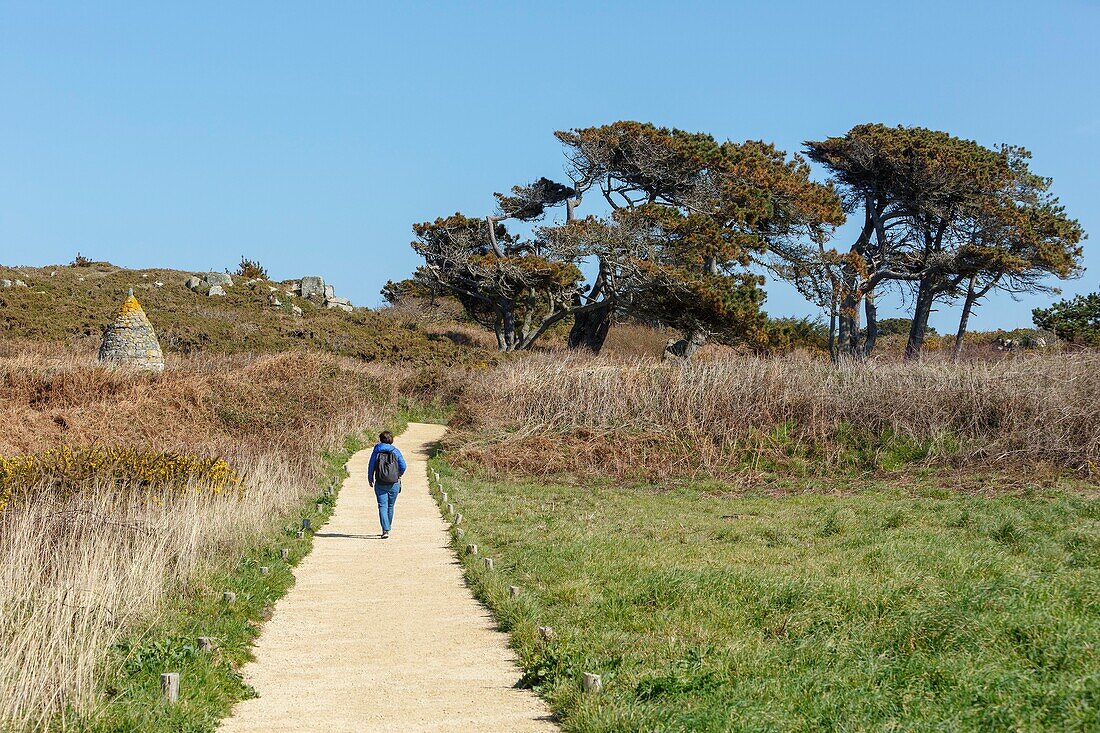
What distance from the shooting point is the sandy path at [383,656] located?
652 centimetres

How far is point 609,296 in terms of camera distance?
1716 inches

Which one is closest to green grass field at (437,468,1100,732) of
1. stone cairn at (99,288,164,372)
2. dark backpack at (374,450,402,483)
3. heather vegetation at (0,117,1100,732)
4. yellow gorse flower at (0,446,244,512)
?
heather vegetation at (0,117,1100,732)

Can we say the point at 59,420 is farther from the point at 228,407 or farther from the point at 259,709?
the point at 259,709

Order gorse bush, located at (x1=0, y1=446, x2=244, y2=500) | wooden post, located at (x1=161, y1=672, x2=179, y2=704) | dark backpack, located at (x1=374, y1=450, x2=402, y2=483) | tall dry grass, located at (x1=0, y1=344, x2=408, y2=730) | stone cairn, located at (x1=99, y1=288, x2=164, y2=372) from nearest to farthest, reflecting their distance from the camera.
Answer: wooden post, located at (x1=161, y1=672, x2=179, y2=704)
tall dry grass, located at (x1=0, y1=344, x2=408, y2=730)
gorse bush, located at (x1=0, y1=446, x2=244, y2=500)
dark backpack, located at (x1=374, y1=450, x2=402, y2=483)
stone cairn, located at (x1=99, y1=288, x2=164, y2=372)

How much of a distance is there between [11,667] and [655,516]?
37.0 feet

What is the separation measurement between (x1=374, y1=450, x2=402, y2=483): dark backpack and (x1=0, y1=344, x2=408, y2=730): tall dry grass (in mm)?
1651

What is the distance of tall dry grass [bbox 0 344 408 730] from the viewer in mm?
6453

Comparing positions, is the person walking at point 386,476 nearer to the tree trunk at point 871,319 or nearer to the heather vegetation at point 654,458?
the heather vegetation at point 654,458

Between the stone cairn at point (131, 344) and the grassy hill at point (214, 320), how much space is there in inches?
475

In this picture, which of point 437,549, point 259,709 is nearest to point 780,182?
point 437,549

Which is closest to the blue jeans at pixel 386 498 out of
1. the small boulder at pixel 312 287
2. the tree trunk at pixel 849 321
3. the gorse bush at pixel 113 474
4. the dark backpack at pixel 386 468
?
the dark backpack at pixel 386 468

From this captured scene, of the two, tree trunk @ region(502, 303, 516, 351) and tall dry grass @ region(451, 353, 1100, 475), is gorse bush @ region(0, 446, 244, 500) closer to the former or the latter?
tall dry grass @ region(451, 353, 1100, 475)

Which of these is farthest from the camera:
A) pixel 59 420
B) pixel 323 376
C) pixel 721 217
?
pixel 721 217

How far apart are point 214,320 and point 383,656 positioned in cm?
4686
